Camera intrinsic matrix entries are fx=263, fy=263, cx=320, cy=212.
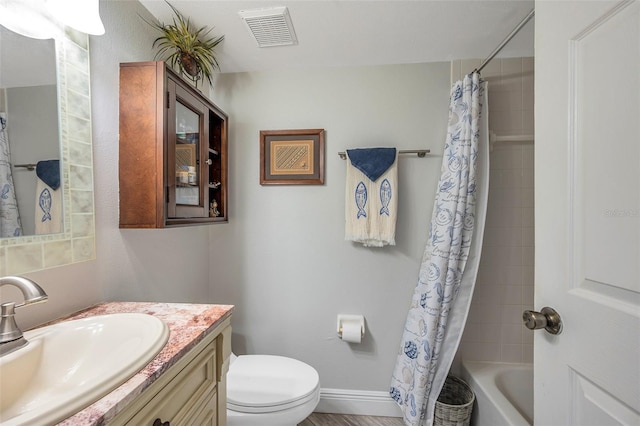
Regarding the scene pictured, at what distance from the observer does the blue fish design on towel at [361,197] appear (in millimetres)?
1623

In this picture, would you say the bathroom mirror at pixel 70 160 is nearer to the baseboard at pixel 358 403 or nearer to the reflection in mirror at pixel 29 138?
the reflection in mirror at pixel 29 138

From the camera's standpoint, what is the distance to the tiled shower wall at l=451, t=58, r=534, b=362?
1.63 m

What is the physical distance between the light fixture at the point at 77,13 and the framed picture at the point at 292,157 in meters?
0.97

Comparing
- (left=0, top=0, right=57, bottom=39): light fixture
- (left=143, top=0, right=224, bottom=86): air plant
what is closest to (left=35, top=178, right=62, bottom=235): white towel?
(left=0, top=0, right=57, bottom=39): light fixture

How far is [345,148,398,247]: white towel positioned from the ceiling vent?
2.33 ft

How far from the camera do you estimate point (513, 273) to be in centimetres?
165

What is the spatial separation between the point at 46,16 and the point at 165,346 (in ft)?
3.41

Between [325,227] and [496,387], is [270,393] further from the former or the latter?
[496,387]

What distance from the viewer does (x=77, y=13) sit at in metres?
0.82

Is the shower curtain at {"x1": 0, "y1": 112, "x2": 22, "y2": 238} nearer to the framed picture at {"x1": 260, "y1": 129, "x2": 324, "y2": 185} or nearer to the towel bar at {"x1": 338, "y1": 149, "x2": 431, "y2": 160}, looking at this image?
the framed picture at {"x1": 260, "y1": 129, "x2": 324, "y2": 185}

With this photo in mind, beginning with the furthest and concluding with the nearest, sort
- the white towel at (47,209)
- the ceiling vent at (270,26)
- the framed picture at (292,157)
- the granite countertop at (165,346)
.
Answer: the framed picture at (292,157), the ceiling vent at (270,26), the white towel at (47,209), the granite countertop at (165,346)

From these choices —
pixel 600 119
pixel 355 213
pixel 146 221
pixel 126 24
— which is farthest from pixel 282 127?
pixel 600 119

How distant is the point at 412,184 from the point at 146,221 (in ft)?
4.72

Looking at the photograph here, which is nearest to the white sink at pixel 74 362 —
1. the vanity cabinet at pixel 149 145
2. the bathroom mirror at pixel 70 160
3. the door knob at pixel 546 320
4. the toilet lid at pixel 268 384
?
the bathroom mirror at pixel 70 160
